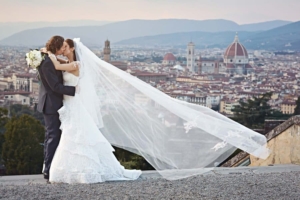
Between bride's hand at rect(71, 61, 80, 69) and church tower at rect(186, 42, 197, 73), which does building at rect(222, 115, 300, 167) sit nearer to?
bride's hand at rect(71, 61, 80, 69)

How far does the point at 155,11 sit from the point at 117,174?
85536 mm

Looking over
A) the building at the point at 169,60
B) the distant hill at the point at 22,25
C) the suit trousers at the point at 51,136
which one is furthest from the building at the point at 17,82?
the suit trousers at the point at 51,136

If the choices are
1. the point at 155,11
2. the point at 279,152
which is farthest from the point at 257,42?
the point at 279,152

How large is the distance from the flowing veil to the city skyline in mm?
68982

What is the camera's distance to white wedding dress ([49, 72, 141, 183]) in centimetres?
301

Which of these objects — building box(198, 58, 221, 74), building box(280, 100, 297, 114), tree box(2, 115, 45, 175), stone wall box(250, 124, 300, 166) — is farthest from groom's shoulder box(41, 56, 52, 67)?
building box(198, 58, 221, 74)

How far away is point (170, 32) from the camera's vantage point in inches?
4299

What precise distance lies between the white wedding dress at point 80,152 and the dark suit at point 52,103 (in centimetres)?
5

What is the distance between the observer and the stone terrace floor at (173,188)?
2.64 metres

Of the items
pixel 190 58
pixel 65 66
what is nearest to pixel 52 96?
pixel 65 66

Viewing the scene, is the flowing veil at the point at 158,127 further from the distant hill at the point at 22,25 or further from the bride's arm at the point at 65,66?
the distant hill at the point at 22,25

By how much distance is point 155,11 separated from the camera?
87.4m

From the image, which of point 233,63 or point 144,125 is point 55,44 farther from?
point 233,63

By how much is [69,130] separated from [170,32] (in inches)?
4217
